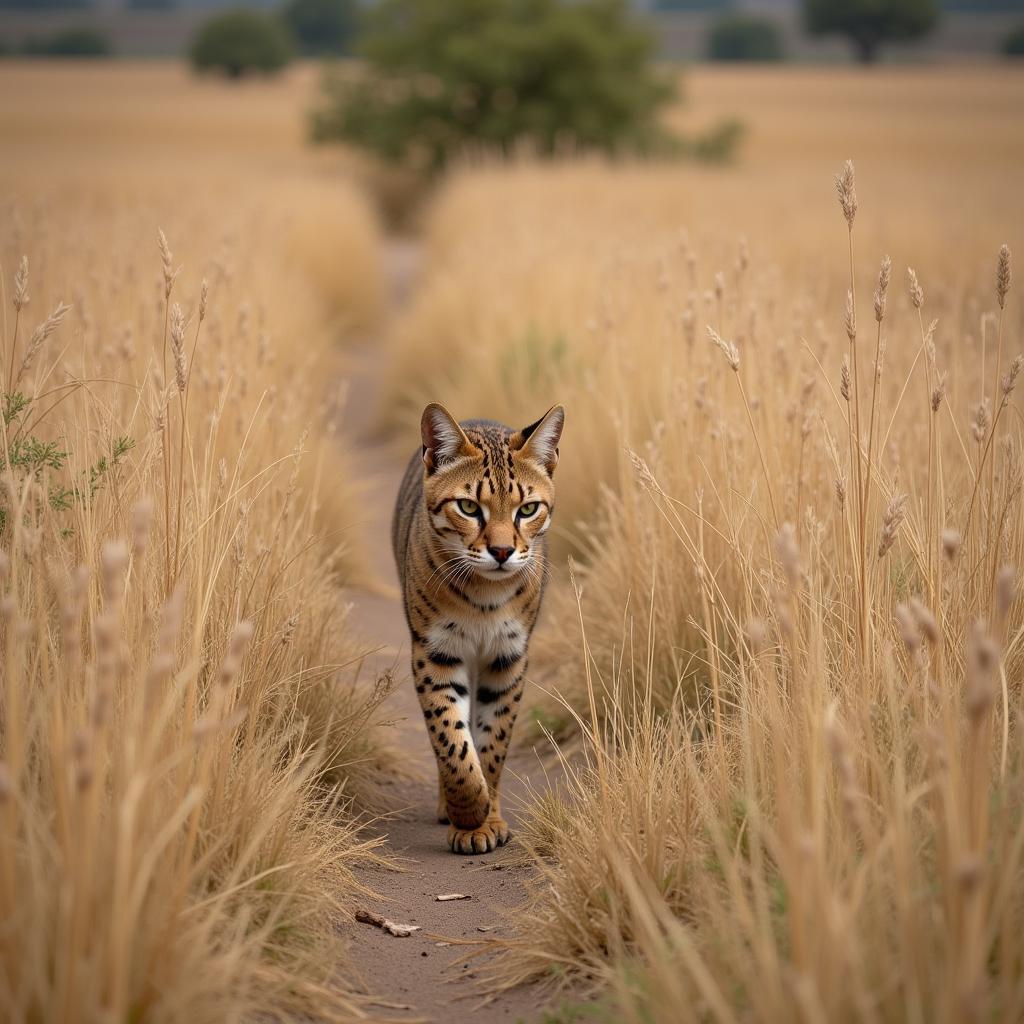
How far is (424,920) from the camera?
3.21m

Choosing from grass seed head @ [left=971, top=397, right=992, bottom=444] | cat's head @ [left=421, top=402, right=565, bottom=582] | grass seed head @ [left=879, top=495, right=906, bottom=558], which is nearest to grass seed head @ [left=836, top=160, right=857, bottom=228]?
grass seed head @ [left=971, top=397, right=992, bottom=444]

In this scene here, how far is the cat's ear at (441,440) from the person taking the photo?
3732 millimetres

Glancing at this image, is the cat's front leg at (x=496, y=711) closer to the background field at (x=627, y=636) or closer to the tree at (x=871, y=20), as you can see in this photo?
the background field at (x=627, y=636)

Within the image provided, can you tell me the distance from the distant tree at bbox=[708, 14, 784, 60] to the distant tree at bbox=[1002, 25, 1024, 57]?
66.3 ft

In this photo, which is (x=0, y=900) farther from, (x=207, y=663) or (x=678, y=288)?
(x=678, y=288)

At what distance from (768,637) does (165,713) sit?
203cm

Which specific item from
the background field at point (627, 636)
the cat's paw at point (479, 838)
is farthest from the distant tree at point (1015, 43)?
the cat's paw at point (479, 838)

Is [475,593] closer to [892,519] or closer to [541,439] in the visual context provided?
[541,439]

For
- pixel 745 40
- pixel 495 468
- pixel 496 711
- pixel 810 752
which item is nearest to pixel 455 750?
pixel 496 711

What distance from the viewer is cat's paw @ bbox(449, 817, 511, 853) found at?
3.71m

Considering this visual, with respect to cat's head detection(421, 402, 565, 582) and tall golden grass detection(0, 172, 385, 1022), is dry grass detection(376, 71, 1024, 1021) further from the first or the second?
tall golden grass detection(0, 172, 385, 1022)

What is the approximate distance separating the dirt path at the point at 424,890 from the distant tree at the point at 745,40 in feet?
290

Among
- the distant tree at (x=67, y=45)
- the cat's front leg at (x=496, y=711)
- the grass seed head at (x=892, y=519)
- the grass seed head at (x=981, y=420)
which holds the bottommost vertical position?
the cat's front leg at (x=496, y=711)

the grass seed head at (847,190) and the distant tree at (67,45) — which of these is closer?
the grass seed head at (847,190)
